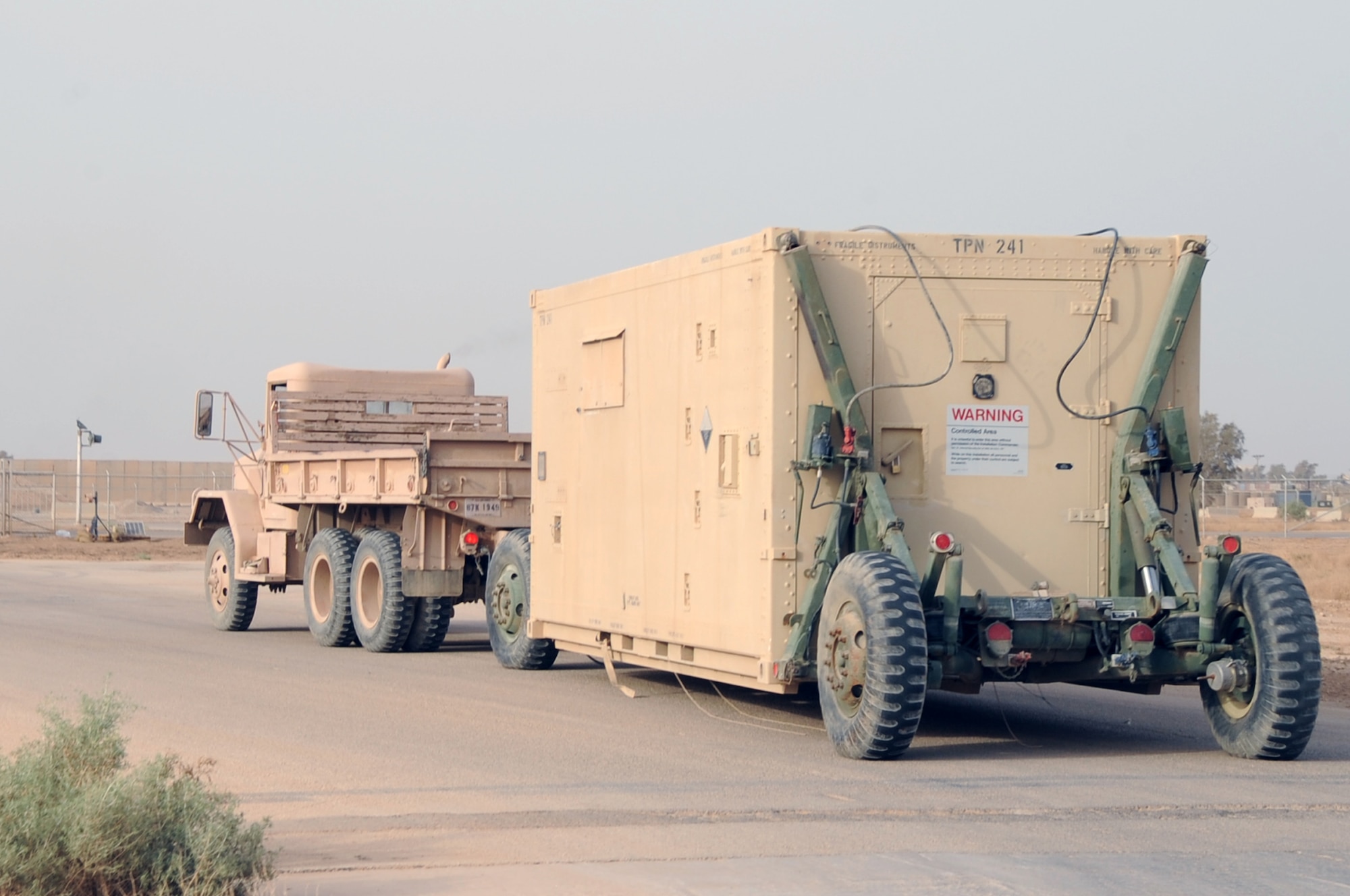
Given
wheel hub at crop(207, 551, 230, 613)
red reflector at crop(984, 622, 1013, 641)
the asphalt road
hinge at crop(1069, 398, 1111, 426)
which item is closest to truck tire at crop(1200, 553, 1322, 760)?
the asphalt road

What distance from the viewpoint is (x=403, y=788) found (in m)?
9.14

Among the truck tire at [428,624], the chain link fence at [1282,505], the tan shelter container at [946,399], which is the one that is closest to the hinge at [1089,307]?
the tan shelter container at [946,399]

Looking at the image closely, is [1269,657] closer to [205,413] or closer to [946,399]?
[946,399]

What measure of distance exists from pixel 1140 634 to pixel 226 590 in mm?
13296

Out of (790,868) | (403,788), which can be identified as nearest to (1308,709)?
(790,868)

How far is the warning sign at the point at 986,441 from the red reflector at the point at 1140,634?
1.29m

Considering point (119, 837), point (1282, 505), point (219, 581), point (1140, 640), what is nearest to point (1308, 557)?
point (219, 581)

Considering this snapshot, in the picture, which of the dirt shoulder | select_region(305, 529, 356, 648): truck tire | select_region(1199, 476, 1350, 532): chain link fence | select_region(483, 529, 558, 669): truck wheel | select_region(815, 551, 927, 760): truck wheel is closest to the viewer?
select_region(815, 551, 927, 760): truck wheel

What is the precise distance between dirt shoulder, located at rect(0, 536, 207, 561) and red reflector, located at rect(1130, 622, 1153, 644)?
106ft

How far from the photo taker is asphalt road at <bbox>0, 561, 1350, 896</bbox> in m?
7.15

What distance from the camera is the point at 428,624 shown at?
17484 millimetres

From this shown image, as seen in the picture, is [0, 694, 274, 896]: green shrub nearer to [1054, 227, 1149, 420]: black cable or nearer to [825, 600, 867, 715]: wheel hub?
[825, 600, 867, 715]: wheel hub

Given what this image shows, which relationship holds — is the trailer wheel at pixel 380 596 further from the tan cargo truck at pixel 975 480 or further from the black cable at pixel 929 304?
the black cable at pixel 929 304

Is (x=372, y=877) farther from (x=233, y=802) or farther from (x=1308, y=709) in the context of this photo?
(x=1308, y=709)
